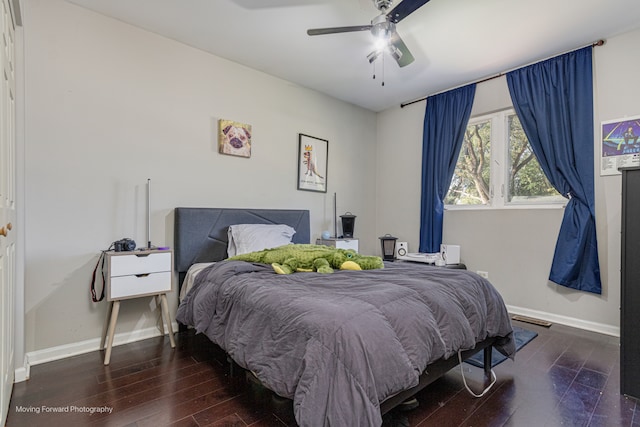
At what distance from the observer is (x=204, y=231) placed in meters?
2.96

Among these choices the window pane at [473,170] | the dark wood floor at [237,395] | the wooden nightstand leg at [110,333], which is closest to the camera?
the dark wood floor at [237,395]

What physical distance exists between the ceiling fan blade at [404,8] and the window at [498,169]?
209 centimetres

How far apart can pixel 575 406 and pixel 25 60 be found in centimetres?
412

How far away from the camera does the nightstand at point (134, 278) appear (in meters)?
2.23

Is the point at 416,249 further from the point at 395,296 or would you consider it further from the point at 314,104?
the point at 395,296

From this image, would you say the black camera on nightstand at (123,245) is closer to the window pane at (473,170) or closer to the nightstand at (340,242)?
the nightstand at (340,242)

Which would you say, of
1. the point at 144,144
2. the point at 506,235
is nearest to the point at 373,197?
the point at 506,235

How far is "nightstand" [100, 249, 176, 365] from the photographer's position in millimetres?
2230

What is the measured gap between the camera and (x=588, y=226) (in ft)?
9.50

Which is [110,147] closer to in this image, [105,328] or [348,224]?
[105,328]

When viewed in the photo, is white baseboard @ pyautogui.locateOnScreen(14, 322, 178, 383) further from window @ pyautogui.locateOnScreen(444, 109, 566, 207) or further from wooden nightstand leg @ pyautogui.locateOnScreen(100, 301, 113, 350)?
window @ pyautogui.locateOnScreen(444, 109, 566, 207)

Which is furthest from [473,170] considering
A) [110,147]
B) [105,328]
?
[105,328]

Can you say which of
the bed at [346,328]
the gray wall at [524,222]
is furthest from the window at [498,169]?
the bed at [346,328]

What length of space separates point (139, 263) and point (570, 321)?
12.8ft
